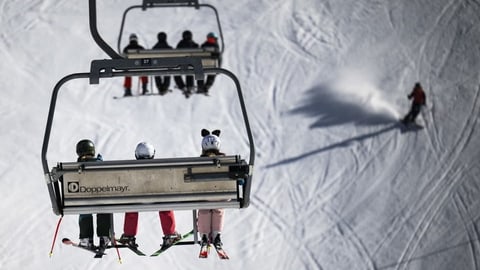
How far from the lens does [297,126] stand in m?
14.3

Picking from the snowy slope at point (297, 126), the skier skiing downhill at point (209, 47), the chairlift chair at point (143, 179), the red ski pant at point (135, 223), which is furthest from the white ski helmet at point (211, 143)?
the snowy slope at point (297, 126)

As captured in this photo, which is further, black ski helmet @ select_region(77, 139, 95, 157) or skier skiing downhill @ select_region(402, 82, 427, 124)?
skier skiing downhill @ select_region(402, 82, 427, 124)

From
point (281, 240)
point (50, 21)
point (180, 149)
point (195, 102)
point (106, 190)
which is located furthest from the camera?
point (50, 21)

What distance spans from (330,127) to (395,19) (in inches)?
150

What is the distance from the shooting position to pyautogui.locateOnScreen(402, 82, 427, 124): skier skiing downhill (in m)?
14.5

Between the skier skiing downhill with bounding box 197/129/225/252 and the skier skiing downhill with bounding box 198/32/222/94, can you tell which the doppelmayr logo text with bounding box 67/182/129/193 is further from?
the skier skiing downhill with bounding box 198/32/222/94

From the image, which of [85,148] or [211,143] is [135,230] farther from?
[211,143]

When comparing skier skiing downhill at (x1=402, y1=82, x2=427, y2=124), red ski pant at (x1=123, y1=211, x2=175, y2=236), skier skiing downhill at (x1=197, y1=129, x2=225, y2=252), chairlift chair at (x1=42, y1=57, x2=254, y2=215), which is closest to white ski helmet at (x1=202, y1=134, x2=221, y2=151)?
skier skiing downhill at (x1=197, y1=129, x2=225, y2=252)

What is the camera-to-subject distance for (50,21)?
16297 mm

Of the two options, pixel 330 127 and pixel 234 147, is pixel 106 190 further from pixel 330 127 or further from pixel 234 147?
pixel 330 127

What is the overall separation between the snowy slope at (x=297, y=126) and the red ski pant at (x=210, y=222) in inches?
146

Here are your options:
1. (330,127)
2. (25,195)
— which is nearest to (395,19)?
(330,127)

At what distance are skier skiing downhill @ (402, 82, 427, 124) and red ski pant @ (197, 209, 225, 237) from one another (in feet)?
23.8

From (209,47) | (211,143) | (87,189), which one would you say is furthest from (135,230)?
(209,47)
